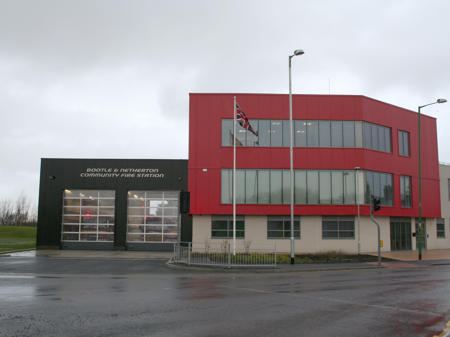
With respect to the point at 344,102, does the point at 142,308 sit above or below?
below

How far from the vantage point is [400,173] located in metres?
35.4

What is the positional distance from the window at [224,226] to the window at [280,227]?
2179 mm

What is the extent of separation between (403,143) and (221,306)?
31.0 meters

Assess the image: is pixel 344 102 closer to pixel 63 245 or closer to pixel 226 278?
pixel 226 278

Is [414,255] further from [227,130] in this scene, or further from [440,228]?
[227,130]

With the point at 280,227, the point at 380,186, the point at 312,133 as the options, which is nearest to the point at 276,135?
the point at 312,133

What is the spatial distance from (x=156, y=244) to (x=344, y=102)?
20.6m

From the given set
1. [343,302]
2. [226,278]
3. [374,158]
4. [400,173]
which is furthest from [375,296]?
[400,173]

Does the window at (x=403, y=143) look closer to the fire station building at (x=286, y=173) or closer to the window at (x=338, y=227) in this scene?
the fire station building at (x=286, y=173)

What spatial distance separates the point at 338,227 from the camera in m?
32.8

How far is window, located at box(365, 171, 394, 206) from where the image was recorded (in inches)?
1296

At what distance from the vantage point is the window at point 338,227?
3262 centimetres

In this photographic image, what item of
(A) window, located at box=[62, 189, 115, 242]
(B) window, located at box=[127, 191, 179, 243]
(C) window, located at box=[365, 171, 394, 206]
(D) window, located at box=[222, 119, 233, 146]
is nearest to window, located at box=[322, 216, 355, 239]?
(C) window, located at box=[365, 171, 394, 206]

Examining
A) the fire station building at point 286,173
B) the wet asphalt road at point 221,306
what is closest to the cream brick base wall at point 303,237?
the fire station building at point 286,173
